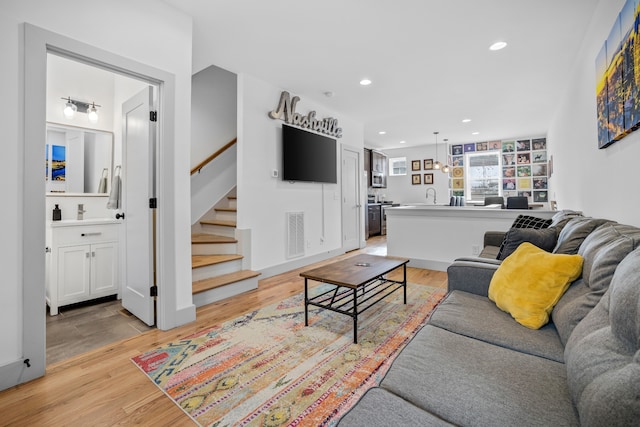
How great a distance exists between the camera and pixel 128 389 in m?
1.67

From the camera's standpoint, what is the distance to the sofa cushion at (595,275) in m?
1.14

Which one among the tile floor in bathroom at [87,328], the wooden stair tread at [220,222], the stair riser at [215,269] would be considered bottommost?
the tile floor in bathroom at [87,328]

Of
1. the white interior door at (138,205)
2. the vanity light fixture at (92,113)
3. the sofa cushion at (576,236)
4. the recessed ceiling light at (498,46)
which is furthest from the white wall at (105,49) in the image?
the recessed ceiling light at (498,46)

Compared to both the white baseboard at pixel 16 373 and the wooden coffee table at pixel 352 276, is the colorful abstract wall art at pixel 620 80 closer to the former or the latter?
the wooden coffee table at pixel 352 276

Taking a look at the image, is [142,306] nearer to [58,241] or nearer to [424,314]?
[58,241]

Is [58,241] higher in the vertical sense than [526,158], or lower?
lower

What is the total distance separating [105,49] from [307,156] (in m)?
2.87

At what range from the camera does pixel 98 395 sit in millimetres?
1631

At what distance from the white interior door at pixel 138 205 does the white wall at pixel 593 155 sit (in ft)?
11.0

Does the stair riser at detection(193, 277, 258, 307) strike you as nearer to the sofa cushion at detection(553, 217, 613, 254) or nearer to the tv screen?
the tv screen

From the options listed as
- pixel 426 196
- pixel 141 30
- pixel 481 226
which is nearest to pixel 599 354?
pixel 141 30

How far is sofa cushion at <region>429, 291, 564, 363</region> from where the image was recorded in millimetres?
1235

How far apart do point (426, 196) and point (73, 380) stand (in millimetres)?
8657

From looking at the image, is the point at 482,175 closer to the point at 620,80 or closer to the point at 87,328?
the point at 620,80
